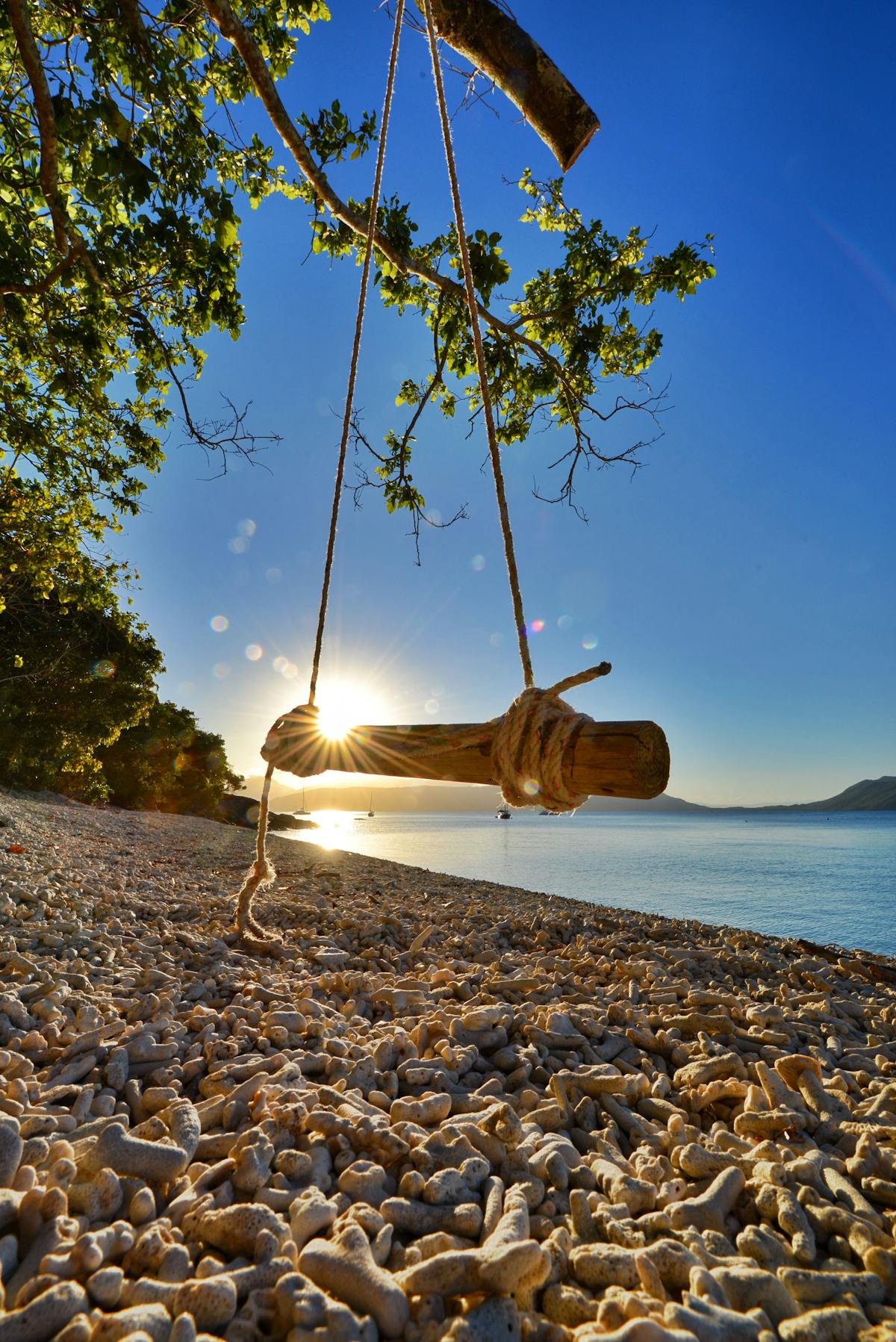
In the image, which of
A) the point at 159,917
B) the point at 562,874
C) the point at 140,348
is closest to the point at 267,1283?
the point at 159,917

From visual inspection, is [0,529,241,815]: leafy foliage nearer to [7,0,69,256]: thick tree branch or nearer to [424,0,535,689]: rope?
[7,0,69,256]: thick tree branch

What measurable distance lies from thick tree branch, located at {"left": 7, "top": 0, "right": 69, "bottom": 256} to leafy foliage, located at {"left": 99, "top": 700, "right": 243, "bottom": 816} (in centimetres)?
2124

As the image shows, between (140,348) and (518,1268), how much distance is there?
20.5 ft

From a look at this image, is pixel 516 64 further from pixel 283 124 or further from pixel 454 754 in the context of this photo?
pixel 454 754

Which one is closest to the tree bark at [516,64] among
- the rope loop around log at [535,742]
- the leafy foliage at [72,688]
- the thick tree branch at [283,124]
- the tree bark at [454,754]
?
the thick tree branch at [283,124]

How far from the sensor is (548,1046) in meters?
2.46

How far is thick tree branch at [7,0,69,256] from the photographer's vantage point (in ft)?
8.16

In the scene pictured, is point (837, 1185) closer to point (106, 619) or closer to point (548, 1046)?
point (548, 1046)

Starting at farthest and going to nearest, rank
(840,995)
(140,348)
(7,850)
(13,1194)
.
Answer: (7,850) → (140,348) → (840,995) → (13,1194)

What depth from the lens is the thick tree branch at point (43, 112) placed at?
2488 mm

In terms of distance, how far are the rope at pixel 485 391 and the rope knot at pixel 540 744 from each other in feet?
1.03

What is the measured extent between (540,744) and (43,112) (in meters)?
3.97

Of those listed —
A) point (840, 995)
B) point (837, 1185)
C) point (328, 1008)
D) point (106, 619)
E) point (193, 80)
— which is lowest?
point (840, 995)

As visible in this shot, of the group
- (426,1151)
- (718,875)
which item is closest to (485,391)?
(426,1151)
